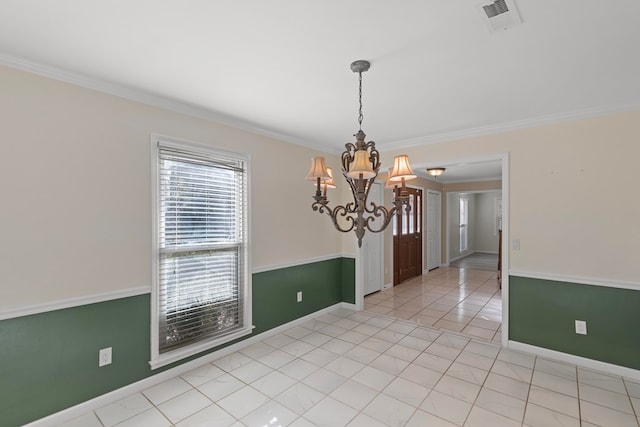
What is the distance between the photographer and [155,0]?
54.7 inches

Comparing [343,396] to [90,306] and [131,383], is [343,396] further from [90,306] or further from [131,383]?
[90,306]

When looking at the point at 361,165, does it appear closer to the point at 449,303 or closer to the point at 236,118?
the point at 236,118

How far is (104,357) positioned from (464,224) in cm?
1019

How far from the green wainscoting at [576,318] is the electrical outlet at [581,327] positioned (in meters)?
0.03

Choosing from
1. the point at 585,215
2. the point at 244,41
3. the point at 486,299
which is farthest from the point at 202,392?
the point at 486,299

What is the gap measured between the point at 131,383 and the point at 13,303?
1.05 m

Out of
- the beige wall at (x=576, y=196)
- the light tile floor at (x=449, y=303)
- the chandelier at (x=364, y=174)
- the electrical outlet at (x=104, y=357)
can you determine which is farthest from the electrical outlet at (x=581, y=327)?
the electrical outlet at (x=104, y=357)

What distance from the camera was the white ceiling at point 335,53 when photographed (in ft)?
4.84

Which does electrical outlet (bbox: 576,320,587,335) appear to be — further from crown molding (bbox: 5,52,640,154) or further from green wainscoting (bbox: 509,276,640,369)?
crown molding (bbox: 5,52,640,154)

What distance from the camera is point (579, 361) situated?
282cm

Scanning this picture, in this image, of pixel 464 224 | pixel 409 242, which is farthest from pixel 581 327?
pixel 464 224

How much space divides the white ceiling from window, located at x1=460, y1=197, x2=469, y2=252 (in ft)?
23.6

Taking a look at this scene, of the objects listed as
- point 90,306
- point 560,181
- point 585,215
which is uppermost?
point 560,181

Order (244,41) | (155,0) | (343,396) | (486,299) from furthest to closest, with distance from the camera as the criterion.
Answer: (486,299) → (343,396) → (244,41) → (155,0)
